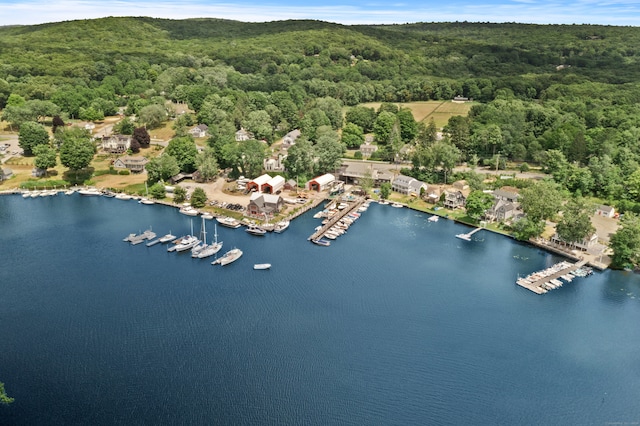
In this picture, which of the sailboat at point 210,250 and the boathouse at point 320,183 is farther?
the boathouse at point 320,183

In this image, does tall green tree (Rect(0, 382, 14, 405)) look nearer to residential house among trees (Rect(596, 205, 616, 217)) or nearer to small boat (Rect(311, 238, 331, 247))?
small boat (Rect(311, 238, 331, 247))

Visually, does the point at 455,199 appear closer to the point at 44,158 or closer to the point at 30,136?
the point at 44,158

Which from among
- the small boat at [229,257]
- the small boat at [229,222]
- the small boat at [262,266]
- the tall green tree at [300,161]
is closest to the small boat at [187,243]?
the small boat at [229,257]

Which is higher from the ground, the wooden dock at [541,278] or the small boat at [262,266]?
the small boat at [262,266]

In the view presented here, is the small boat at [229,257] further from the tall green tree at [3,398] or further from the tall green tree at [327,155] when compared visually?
the tall green tree at [327,155]

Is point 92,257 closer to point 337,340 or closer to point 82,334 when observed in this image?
point 82,334

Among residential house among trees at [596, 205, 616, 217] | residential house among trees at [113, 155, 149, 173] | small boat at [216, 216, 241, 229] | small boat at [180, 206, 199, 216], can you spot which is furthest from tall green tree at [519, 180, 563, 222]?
residential house among trees at [113, 155, 149, 173]

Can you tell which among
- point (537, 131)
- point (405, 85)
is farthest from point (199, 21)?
point (537, 131)
